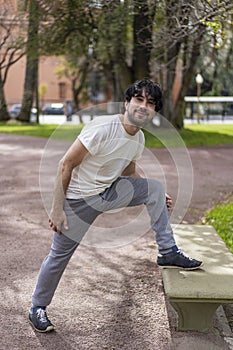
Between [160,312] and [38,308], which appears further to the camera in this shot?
[160,312]

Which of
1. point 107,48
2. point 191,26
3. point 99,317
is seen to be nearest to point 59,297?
point 99,317

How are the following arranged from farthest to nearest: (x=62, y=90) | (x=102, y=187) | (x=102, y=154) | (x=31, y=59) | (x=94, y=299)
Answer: (x=62, y=90)
(x=31, y=59)
(x=94, y=299)
(x=102, y=187)
(x=102, y=154)

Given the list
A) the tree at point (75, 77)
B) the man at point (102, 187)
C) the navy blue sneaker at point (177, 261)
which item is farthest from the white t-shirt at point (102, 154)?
the tree at point (75, 77)

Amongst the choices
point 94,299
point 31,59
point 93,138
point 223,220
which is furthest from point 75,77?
point 93,138

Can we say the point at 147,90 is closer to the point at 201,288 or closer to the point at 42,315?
the point at 201,288

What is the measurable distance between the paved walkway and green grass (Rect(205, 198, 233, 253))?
89 cm

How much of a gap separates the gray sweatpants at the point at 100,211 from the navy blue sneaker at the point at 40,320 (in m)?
0.11

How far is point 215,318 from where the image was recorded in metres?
4.34

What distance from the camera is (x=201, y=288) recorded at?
372cm

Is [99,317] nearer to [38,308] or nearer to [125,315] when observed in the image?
[125,315]

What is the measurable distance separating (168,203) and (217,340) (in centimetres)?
102

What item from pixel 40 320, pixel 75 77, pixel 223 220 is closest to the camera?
Answer: pixel 40 320

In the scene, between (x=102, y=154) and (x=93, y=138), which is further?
(x=102, y=154)

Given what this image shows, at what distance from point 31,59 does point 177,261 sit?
1781cm
